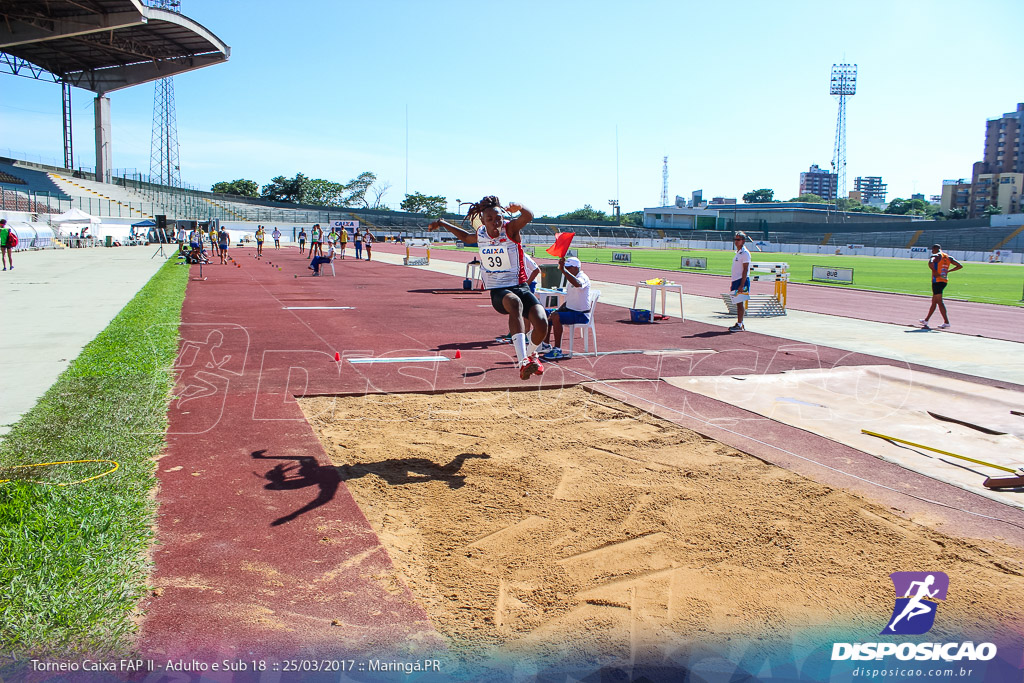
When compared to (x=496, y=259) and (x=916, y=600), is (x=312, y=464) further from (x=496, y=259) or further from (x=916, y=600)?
(x=916, y=600)

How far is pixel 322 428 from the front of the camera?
321 inches

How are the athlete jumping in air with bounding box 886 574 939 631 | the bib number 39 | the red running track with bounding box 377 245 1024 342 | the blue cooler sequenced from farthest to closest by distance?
the blue cooler, the red running track with bounding box 377 245 1024 342, the bib number 39, the athlete jumping in air with bounding box 886 574 939 631

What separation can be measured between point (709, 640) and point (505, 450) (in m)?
3.79

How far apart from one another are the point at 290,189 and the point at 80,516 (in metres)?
128

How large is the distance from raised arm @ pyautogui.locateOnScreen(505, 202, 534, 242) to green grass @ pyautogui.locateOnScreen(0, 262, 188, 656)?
449 centimetres

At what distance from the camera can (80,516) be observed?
16.9ft

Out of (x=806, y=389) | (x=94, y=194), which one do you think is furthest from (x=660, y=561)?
(x=94, y=194)

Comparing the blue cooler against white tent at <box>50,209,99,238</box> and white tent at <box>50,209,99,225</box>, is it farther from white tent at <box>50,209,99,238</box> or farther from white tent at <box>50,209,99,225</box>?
white tent at <box>50,209,99,225</box>

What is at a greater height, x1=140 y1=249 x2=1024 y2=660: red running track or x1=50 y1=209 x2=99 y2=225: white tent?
x1=50 y1=209 x2=99 y2=225: white tent

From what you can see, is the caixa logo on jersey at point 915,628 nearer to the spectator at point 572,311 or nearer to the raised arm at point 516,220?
the raised arm at point 516,220

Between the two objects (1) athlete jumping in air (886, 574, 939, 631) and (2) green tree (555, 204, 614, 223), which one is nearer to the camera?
(1) athlete jumping in air (886, 574, 939, 631)

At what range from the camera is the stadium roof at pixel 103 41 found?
53.7 m

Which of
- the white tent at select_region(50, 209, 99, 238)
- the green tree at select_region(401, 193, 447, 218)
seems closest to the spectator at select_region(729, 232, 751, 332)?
the white tent at select_region(50, 209, 99, 238)

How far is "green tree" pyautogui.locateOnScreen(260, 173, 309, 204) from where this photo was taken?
12419 centimetres
